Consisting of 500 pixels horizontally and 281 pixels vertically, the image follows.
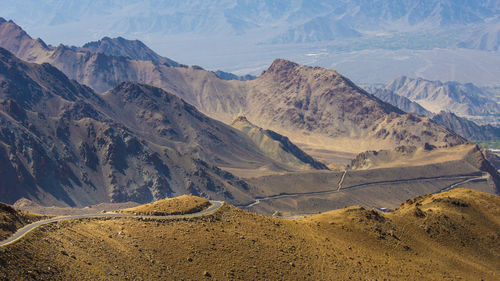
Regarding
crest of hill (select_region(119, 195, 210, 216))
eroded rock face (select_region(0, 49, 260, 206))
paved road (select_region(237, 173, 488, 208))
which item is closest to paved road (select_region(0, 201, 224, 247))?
crest of hill (select_region(119, 195, 210, 216))

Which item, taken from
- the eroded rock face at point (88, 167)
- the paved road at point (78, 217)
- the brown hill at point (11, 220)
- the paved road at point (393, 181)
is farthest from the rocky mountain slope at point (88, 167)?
the brown hill at point (11, 220)

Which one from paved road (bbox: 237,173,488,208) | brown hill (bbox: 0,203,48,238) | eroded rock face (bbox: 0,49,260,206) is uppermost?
brown hill (bbox: 0,203,48,238)

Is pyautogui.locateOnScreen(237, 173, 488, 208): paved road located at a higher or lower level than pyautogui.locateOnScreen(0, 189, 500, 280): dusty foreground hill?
lower

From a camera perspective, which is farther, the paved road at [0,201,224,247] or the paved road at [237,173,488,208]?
the paved road at [237,173,488,208]

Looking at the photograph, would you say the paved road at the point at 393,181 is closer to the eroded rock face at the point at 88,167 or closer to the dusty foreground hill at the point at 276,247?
the eroded rock face at the point at 88,167

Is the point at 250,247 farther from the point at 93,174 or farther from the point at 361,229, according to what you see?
the point at 93,174

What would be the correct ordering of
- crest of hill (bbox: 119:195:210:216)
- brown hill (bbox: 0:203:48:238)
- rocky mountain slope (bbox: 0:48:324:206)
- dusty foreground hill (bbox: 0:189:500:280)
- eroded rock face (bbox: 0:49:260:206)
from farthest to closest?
rocky mountain slope (bbox: 0:48:324:206) → eroded rock face (bbox: 0:49:260:206) → crest of hill (bbox: 119:195:210:216) → brown hill (bbox: 0:203:48:238) → dusty foreground hill (bbox: 0:189:500:280)

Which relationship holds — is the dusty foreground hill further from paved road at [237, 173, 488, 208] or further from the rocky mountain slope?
the rocky mountain slope

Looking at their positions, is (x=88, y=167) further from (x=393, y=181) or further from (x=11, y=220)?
(x=11, y=220)
